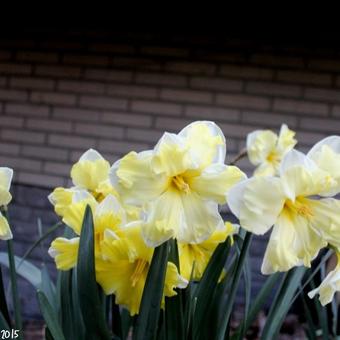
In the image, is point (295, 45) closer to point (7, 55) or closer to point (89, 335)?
point (7, 55)

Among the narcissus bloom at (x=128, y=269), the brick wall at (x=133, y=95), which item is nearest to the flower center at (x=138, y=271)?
the narcissus bloom at (x=128, y=269)

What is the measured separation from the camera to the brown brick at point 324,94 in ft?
10.9

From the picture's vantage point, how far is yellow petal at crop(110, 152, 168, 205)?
2.62ft

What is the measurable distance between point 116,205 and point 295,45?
2705 mm

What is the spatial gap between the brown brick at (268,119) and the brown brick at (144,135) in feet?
1.86

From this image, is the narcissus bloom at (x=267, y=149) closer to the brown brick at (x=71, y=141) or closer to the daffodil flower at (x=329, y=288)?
the daffodil flower at (x=329, y=288)

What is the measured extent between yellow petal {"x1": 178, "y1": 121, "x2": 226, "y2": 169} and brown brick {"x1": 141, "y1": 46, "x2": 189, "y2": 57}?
262 cm

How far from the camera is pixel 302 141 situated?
11.0 feet

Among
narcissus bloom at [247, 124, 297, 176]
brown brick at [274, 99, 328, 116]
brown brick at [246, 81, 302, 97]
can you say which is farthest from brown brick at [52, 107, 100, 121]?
narcissus bloom at [247, 124, 297, 176]

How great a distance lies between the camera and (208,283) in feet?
3.24

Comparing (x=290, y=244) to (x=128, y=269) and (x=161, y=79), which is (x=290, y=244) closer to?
(x=128, y=269)

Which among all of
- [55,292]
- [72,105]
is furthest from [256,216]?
[72,105]

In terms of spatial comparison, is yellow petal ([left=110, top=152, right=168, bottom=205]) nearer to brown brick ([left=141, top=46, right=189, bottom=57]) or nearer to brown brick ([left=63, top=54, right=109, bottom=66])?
brown brick ([left=141, top=46, right=189, bottom=57])

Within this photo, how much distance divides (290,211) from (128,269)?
298 millimetres
